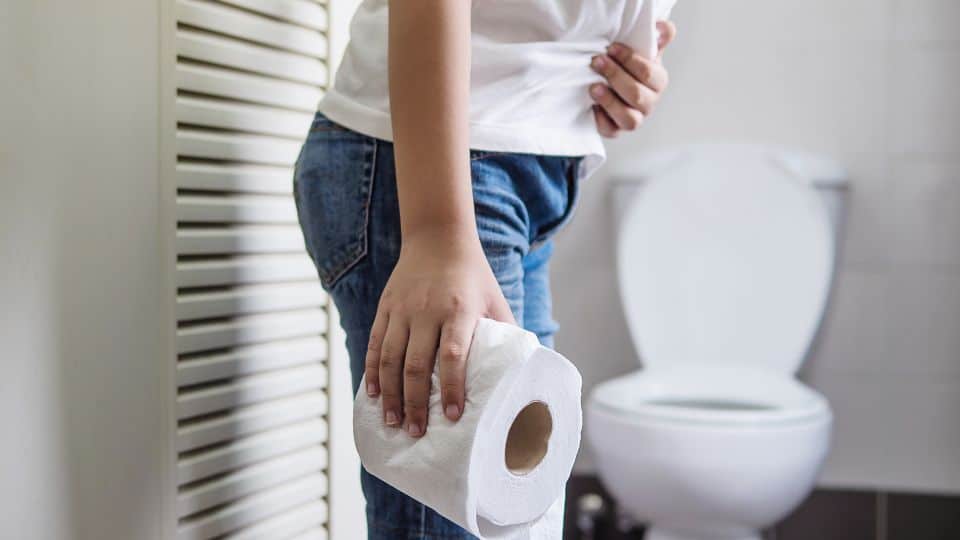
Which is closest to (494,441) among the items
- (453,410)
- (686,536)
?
(453,410)

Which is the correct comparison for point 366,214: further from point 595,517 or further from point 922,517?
point 922,517

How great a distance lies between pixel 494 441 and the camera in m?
0.52

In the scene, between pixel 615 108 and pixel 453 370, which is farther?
pixel 615 108

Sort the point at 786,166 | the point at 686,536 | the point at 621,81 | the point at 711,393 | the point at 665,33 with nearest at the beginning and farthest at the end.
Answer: the point at 621,81, the point at 665,33, the point at 686,536, the point at 711,393, the point at 786,166

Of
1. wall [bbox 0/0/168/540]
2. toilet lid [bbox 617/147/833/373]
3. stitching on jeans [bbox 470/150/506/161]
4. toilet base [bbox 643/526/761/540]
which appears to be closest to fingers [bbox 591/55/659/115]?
stitching on jeans [bbox 470/150/506/161]

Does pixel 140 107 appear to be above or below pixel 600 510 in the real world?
above

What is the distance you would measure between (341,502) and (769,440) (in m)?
0.77

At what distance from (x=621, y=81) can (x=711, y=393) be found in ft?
3.85

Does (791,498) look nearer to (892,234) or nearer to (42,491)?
(892,234)

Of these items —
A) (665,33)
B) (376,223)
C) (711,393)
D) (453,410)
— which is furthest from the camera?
(711,393)

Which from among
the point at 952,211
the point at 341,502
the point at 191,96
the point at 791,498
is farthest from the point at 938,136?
the point at 191,96

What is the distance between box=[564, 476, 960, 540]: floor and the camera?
2045 mm

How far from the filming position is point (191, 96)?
85cm

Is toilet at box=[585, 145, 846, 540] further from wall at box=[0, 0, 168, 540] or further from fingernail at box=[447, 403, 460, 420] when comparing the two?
fingernail at box=[447, 403, 460, 420]
